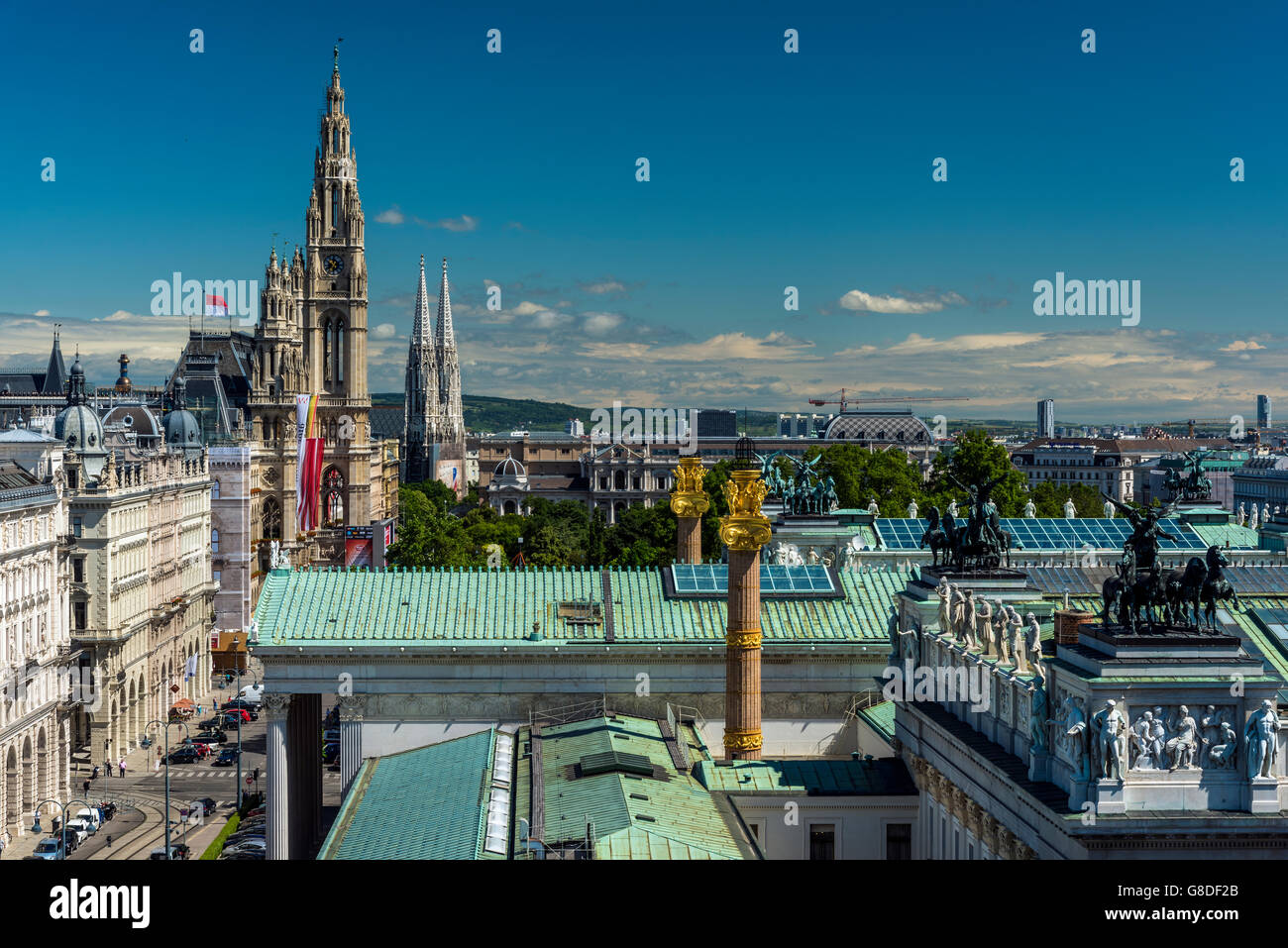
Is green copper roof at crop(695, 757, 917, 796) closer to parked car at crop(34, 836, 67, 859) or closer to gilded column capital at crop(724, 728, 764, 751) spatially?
gilded column capital at crop(724, 728, 764, 751)

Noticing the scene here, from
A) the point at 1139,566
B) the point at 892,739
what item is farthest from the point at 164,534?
the point at 1139,566

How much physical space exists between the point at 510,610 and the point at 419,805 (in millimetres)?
12481

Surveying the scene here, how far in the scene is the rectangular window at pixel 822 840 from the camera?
43.8 metres

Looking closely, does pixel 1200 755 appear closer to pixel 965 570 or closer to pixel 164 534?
pixel 965 570

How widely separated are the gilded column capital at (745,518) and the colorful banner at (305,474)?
4697 inches

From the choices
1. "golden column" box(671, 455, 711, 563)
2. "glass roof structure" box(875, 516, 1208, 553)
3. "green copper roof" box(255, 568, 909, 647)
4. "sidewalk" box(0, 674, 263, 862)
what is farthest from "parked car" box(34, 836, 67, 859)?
"glass roof structure" box(875, 516, 1208, 553)

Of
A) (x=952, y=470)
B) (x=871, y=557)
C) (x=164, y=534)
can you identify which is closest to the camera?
(x=871, y=557)

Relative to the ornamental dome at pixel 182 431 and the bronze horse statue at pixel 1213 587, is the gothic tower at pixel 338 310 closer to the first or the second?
the ornamental dome at pixel 182 431

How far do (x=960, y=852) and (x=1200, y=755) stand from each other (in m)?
10.5

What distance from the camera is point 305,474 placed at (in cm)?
15875

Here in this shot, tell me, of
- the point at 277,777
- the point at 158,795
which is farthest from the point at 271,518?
the point at 277,777

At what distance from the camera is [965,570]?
44875 millimetres

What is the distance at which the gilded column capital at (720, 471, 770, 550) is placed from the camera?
145ft

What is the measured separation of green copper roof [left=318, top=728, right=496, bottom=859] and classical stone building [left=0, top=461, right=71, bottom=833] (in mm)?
32410
